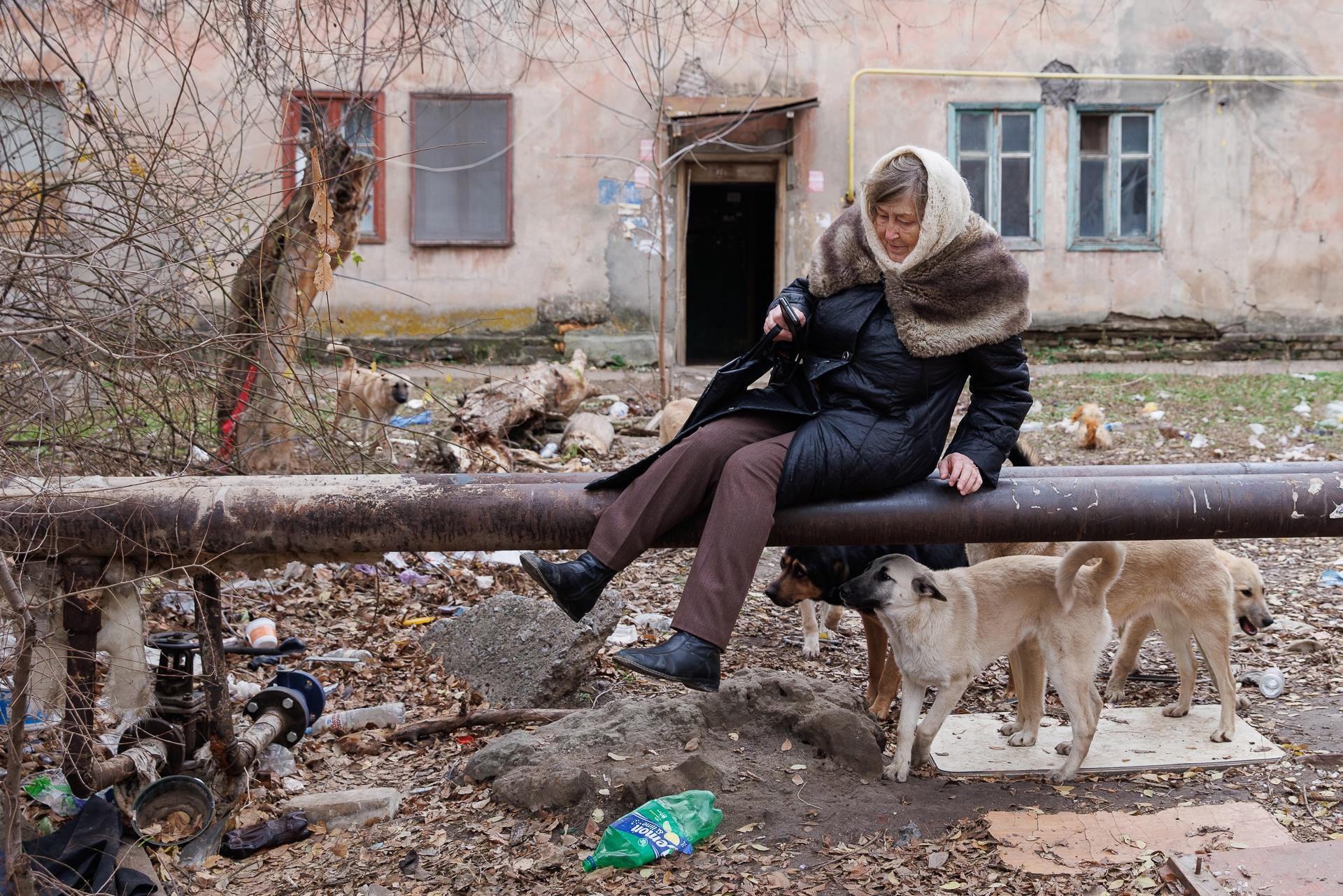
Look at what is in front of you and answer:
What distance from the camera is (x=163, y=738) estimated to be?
12.1 feet

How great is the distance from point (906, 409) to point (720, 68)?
11592mm

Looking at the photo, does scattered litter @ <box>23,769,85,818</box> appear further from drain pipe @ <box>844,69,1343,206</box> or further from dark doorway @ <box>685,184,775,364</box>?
dark doorway @ <box>685,184,775,364</box>

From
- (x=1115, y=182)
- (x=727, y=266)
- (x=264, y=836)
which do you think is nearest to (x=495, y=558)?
(x=264, y=836)

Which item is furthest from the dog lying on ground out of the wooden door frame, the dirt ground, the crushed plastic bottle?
the wooden door frame

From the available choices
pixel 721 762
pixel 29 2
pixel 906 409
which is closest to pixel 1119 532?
pixel 906 409

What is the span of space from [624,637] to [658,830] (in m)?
2.08

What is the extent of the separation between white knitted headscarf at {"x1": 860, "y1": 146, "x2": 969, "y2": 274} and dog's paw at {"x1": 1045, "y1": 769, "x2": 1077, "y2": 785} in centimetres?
189

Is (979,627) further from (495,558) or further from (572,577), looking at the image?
(495,558)

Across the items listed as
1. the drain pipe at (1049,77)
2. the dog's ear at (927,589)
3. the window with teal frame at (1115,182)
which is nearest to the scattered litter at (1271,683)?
the dog's ear at (927,589)

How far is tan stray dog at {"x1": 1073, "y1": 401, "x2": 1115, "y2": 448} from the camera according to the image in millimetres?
9250

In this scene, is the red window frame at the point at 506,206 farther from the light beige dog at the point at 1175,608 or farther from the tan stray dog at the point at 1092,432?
the light beige dog at the point at 1175,608

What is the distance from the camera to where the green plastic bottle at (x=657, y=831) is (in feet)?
11.3

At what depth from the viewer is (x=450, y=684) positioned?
4.98 metres

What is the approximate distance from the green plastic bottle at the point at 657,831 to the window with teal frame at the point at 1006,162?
12231mm
